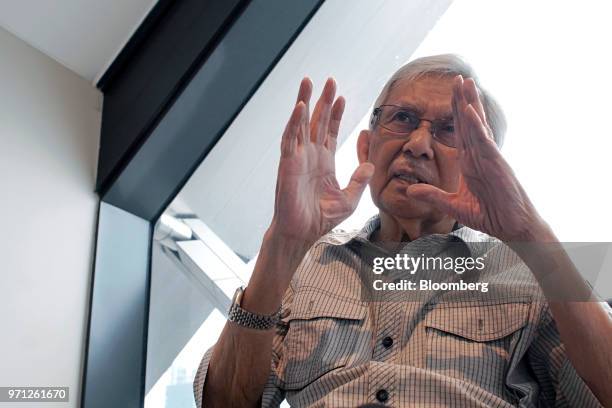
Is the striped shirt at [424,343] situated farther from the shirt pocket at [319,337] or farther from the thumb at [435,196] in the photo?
the thumb at [435,196]

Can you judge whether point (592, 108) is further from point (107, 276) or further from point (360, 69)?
point (107, 276)

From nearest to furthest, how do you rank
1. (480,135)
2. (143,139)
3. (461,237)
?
(480,135), (461,237), (143,139)

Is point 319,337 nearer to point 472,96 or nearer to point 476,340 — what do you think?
point 476,340

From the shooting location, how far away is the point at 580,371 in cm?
78

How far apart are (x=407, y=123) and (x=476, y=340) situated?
0.40 metres

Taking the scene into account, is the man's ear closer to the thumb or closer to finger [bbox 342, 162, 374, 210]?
finger [bbox 342, 162, 374, 210]

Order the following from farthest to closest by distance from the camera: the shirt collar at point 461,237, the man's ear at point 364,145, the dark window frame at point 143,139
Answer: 1. the dark window frame at point 143,139
2. the man's ear at point 364,145
3. the shirt collar at point 461,237

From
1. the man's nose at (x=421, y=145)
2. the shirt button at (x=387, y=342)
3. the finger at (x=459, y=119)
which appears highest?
the finger at (x=459, y=119)

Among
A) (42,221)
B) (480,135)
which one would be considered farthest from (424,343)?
(42,221)

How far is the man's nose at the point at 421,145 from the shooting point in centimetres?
102

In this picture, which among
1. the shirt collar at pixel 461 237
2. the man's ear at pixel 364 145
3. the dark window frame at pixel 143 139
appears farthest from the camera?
the dark window frame at pixel 143 139

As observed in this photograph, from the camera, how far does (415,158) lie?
3.37 ft

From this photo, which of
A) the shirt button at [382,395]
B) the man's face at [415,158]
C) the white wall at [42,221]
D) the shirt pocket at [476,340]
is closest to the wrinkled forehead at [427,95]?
the man's face at [415,158]

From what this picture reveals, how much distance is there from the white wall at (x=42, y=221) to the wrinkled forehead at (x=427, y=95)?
28.1 inches
